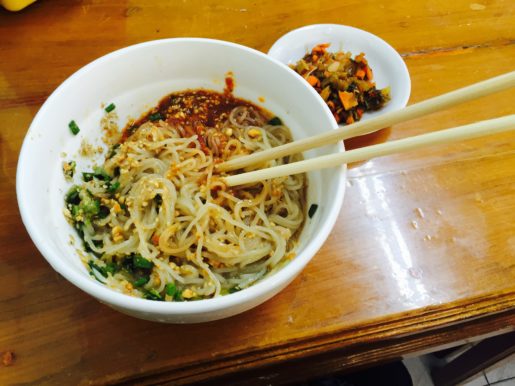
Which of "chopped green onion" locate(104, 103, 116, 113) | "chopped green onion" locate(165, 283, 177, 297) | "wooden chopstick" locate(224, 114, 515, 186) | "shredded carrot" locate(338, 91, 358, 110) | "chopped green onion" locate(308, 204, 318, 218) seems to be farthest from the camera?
"shredded carrot" locate(338, 91, 358, 110)

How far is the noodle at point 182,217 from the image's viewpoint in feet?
3.66

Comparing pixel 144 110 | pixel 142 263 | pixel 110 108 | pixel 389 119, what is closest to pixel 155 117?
pixel 144 110

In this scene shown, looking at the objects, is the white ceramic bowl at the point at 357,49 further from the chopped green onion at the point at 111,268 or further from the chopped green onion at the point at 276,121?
the chopped green onion at the point at 111,268

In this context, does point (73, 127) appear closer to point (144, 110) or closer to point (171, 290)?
point (144, 110)

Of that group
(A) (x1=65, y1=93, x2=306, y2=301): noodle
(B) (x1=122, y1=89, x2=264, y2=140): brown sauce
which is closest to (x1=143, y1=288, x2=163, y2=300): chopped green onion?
(A) (x1=65, y1=93, x2=306, y2=301): noodle

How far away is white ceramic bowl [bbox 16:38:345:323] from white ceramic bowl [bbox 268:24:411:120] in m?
0.51

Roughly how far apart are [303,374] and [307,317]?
373 millimetres

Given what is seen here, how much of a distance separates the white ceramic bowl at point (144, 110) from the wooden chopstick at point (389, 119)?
62 mm

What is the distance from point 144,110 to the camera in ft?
4.67

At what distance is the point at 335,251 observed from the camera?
1341mm

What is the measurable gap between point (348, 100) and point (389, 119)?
0.69m

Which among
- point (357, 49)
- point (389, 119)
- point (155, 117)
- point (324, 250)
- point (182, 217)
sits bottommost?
point (324, 250)

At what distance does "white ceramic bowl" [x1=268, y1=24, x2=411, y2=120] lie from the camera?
5.68 ft

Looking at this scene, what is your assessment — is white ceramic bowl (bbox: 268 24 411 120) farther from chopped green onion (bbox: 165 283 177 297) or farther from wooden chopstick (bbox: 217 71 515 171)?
chopped green onion (bbox: 165 283 177 297)
